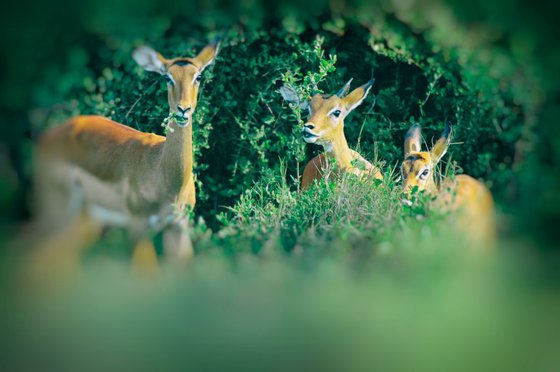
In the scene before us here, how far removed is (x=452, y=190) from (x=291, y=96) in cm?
188

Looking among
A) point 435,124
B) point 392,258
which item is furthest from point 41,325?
point 435,124

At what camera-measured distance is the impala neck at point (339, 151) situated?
6645mm

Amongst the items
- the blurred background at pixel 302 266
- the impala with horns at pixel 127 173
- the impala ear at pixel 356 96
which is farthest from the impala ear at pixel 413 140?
the impala with horns at pixel 127 173

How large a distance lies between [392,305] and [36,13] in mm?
2121

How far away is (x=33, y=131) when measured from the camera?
4008 millimetres

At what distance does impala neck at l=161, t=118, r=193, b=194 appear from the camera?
545 centimetres

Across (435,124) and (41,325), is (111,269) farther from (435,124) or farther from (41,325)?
(435,124)

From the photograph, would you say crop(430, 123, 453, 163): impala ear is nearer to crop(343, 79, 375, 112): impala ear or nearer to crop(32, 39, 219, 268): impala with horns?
crop(343, 79, 375, 112): impala ear

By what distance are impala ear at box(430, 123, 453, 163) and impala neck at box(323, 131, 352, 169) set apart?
76 cm

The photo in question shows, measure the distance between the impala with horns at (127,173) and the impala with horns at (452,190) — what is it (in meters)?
1.63

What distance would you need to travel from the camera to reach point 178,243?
188 inches

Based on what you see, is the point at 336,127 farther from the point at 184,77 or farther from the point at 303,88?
the point at 184,77

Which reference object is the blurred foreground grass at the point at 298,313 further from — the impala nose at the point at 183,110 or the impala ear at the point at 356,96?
the impala ear at the point at 356,96

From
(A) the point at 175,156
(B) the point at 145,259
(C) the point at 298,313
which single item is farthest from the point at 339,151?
(C) the point at 298,313
